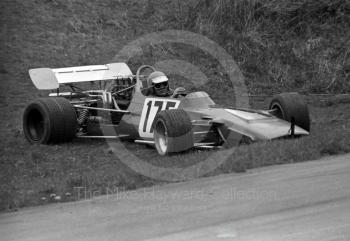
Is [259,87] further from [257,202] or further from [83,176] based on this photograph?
[257,202]

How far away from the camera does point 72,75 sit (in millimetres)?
14547

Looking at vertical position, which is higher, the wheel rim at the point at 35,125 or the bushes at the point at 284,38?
the bushes at the point at 284,38

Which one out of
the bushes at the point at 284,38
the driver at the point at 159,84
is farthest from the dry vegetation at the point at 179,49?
the driver at the point at 159,84

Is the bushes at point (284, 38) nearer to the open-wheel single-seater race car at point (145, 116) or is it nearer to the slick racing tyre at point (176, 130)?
the open-wheel single-seater race car at point (145, 116)

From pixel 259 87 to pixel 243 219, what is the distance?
12.9 metres

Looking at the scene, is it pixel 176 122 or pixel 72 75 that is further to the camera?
pixel 72 75

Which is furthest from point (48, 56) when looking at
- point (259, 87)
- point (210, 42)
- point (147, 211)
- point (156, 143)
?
point (147, 211)

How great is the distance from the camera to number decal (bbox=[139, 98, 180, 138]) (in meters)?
12.7

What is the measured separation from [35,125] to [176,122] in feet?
13.4

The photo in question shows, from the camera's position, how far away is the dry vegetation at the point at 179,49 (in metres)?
12.3

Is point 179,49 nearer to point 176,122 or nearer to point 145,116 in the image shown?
point 145,116

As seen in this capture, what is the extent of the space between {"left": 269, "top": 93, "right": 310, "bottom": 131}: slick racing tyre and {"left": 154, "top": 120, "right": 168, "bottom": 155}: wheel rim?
7.37 ft

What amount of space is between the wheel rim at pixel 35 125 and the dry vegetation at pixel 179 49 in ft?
1.30

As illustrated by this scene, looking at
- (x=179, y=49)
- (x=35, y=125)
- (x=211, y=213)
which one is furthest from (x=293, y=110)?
(x=179, y=49)
